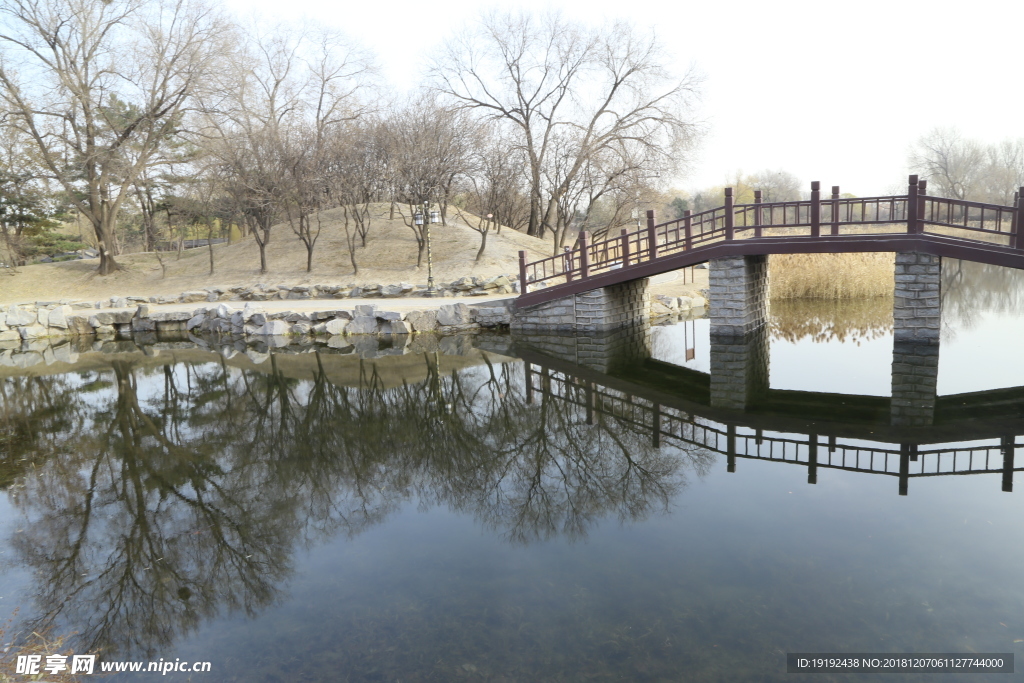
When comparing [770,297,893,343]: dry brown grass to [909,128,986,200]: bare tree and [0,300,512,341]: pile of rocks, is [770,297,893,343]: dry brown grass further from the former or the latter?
[909,128,986,200]: bare tree

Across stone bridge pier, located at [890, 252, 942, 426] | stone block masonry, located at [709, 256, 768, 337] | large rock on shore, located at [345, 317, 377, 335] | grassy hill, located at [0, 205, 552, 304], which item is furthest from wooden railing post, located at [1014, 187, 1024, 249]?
grassy hill, located at [0, 205, 552, 304]

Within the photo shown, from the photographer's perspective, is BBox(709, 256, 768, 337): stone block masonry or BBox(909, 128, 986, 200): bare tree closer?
BBox(709, 256, 768, 337): stone block masonry

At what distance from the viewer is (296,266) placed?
27.3 m

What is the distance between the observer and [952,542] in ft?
20.0

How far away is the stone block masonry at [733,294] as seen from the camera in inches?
604

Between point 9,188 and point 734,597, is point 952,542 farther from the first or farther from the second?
point 9,188

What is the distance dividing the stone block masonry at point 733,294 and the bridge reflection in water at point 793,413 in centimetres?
58

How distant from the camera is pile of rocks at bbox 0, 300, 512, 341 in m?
19.5

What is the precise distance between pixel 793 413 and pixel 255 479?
7.48m

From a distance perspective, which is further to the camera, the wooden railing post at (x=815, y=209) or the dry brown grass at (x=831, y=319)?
the dry brown grass at (x=831, y=319)

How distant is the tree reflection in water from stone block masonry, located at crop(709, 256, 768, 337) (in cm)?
567

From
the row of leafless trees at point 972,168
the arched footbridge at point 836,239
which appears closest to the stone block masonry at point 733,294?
the arched footbridge at point 836,239

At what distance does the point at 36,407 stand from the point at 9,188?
22613mm

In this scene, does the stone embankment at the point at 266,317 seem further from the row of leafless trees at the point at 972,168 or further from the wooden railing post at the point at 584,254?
the row of leafless trees at the point at 972,168
